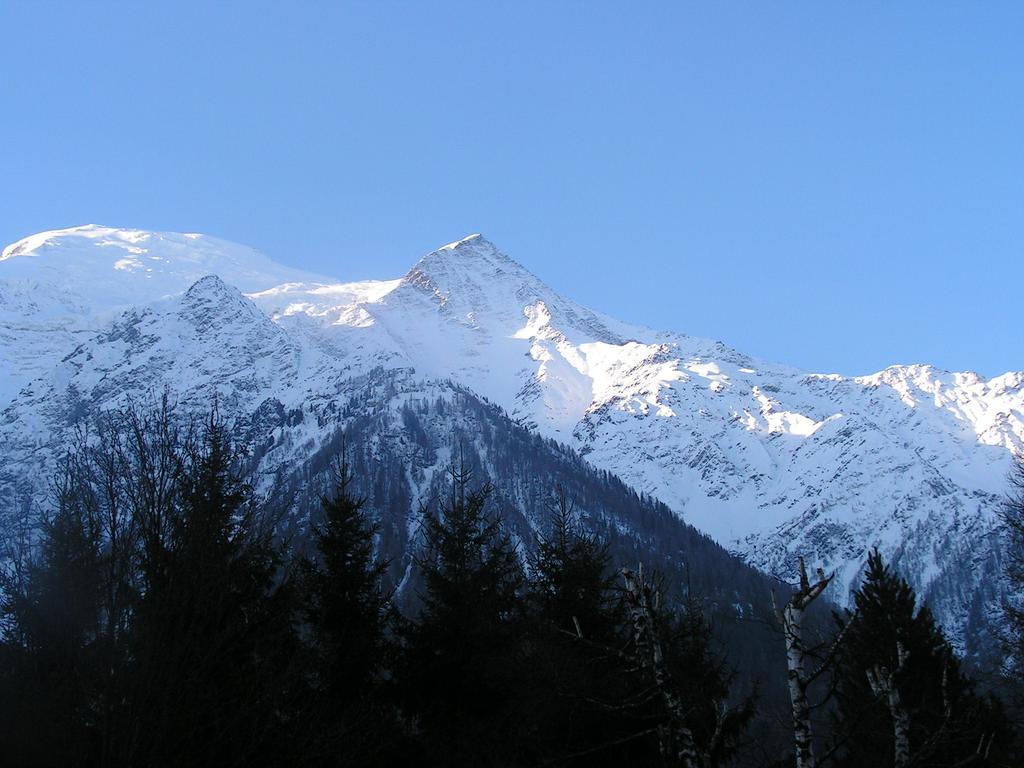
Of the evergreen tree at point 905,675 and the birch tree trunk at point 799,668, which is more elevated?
the birch tree trunk at point 799,668

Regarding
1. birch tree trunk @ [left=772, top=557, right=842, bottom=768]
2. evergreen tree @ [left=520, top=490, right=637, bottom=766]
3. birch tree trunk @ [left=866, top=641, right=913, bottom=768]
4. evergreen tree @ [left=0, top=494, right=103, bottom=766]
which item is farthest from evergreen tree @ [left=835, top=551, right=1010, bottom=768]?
evergreen tree @ [left=0, top=494, right=103, bottom=766]

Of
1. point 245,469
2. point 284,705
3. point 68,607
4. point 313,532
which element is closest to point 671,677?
point 284,705

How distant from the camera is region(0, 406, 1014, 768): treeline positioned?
12.6 m

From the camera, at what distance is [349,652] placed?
21891 mm

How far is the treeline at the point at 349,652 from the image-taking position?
1255 cm

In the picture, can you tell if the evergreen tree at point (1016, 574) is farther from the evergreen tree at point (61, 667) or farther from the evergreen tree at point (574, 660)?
the evergreen tree at point (61, 667)

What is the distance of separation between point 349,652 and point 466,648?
9.11 feet

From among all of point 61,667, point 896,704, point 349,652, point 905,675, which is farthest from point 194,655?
point 905,675

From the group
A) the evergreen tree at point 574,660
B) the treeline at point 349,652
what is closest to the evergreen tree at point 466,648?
the treeline at point 349,652

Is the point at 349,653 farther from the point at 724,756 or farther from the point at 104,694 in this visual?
the point at 104,694

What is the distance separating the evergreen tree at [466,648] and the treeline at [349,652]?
0.06 m

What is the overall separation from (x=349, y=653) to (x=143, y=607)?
964cm

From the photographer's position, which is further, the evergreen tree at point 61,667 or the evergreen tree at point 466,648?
the evergreen tree at point 466,648

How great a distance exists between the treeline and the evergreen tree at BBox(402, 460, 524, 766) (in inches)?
2.2
